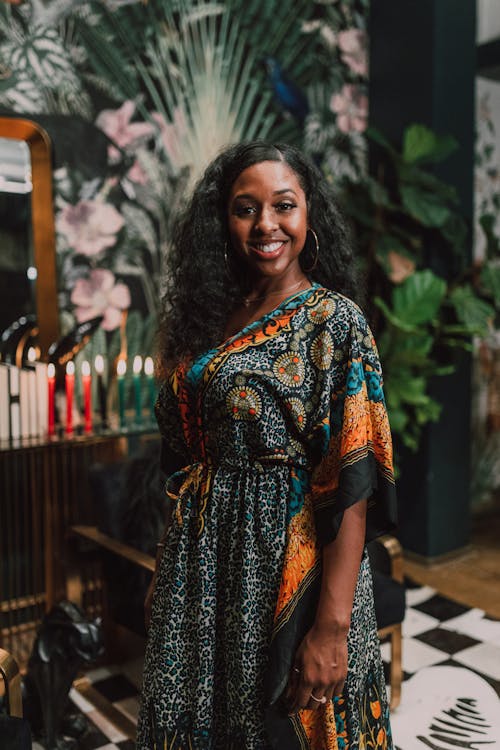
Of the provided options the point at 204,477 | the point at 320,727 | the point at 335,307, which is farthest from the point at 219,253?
the point at 320,727

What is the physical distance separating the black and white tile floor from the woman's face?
164 cm

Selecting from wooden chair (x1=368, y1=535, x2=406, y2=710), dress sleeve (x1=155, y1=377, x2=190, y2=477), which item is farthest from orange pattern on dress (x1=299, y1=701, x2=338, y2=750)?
wooden chair (x1=368, y1=535, x2=406, y2=710)

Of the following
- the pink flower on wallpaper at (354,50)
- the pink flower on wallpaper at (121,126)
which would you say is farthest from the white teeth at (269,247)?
the pink flower on wallpaper at (354,50)

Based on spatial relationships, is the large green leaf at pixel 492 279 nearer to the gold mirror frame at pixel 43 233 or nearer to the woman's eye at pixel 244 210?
the gold mirror frame at pixel 43 233

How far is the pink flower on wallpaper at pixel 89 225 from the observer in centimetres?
289

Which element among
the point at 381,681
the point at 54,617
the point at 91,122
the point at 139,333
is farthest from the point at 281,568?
the point at 91,122

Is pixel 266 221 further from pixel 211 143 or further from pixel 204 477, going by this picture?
pixel 211 143

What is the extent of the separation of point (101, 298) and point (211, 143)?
2.83 ft

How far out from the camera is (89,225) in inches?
116

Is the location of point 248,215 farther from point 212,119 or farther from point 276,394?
point 212,119

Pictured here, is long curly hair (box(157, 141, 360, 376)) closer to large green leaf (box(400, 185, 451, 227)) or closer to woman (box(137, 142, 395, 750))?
woman (box(137, 142, 395, 750))

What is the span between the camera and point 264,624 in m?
1.23

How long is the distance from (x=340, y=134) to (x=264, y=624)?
307 cm

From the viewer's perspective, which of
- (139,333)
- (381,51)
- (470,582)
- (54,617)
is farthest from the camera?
Answer: (381,51)
